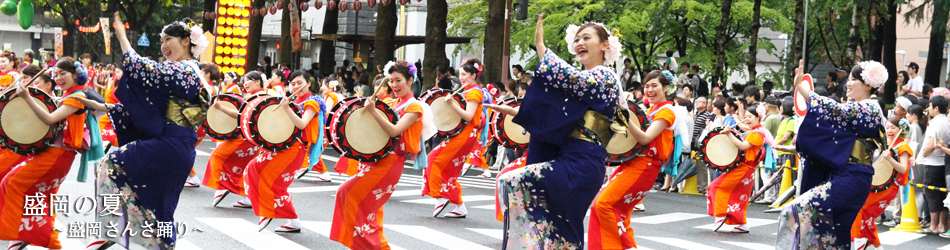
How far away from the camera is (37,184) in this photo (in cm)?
674

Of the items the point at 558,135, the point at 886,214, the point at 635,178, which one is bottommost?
the point at 886,214

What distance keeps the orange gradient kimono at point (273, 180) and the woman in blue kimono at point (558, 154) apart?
3717 millimetres

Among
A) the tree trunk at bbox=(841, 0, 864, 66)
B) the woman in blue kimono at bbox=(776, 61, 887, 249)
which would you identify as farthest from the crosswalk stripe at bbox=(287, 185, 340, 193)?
the tree trunk at bbox=(841, 0, 864, 66)

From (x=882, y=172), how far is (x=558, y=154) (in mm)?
4215

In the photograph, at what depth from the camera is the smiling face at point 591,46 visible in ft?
17.3

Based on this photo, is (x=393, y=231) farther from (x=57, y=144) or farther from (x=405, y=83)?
(x=57, y=144)

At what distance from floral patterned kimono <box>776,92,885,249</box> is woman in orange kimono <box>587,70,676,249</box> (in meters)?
1.09

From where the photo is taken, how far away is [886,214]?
38.9 feet

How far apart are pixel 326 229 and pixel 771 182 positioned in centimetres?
630

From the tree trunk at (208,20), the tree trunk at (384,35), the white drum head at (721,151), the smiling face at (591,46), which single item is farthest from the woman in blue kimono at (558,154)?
the tree trunk at (208,20)

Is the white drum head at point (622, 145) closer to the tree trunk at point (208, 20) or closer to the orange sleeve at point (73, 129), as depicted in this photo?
the orange sleeve at point (73, 129)

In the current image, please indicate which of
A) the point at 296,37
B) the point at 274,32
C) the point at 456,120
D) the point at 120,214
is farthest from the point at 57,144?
the point at 274,32

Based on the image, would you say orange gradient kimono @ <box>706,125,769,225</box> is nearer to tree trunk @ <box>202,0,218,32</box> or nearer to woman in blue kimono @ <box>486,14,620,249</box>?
woman in blue kimono @ <box>486,14,620,249</box>

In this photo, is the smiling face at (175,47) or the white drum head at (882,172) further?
the white drum head at (882,172)
